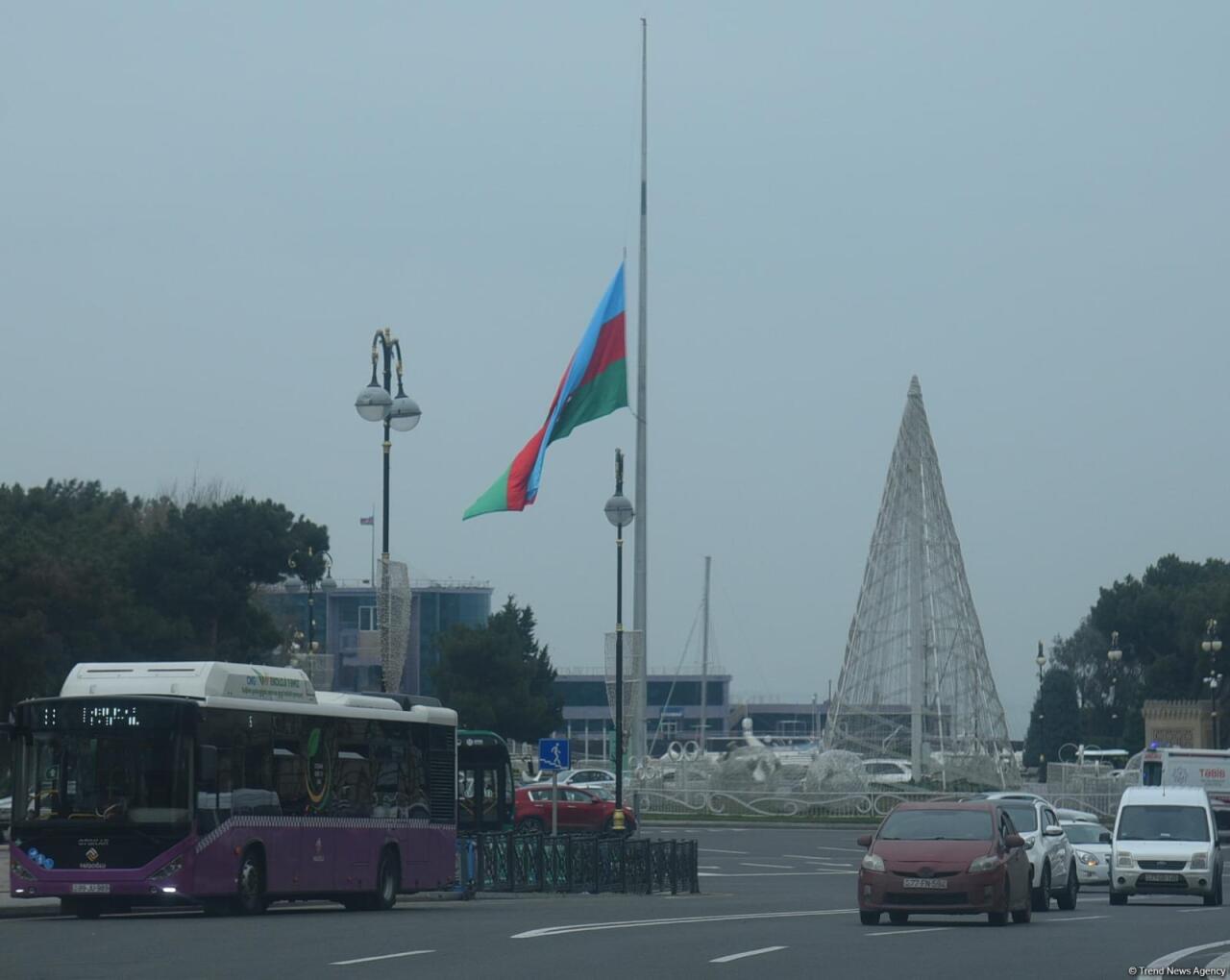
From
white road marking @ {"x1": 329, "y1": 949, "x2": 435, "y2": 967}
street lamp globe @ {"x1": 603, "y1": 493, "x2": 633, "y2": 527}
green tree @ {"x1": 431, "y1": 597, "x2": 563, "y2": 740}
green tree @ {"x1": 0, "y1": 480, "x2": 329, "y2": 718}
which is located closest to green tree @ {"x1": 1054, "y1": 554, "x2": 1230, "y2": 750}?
green tree @ {"x1": 431, "y1": 597, "x2": 563, "y2": 740}

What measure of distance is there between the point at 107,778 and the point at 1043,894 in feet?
43.3

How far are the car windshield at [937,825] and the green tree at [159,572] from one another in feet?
126

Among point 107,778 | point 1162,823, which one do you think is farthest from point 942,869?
point 1162,823

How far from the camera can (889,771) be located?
64.4 metres

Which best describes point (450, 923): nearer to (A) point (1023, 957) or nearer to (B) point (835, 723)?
(A) point (1023, 957)

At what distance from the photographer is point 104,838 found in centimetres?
2102

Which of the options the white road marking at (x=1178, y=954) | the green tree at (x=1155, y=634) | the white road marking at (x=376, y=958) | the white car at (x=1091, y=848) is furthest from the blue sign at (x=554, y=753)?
the green tree at (x=1155, y=634)

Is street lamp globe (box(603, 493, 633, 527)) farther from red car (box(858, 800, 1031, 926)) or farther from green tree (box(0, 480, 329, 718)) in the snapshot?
green tree (box(0, 480, 329, 718))

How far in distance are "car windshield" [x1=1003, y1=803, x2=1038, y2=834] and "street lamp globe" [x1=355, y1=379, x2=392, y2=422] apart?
1098 centimetres

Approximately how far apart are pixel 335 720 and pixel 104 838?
3.82 meters

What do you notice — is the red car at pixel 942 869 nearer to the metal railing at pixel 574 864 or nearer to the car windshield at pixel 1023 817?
the car windshield at pixel 1023 817

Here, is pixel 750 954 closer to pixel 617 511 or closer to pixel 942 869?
pixel 942 869

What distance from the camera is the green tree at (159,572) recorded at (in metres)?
58.2

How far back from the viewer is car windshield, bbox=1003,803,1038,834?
92.1 ft
